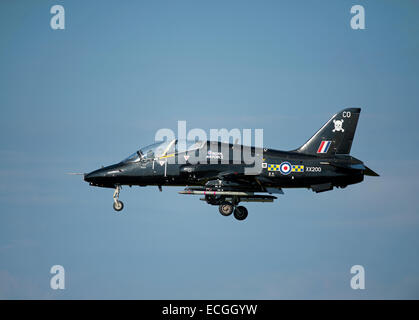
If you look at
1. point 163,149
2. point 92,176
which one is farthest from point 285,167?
point 92,176

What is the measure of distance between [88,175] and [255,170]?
1019 centimetres

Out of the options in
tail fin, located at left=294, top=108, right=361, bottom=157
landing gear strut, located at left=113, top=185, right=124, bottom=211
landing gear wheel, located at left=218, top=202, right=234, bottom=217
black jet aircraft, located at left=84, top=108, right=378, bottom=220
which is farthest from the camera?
landing gear strut, located at left=113, top=185, right=124, bottom=211

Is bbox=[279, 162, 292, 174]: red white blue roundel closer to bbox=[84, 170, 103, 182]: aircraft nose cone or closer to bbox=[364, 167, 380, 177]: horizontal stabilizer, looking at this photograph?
bbox=[364, 167, 380, 177]: horizontal stabilizer

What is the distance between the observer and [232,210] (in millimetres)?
50781

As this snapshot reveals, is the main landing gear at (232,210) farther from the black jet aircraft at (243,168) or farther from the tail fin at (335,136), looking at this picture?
the tail fin at (335,136)

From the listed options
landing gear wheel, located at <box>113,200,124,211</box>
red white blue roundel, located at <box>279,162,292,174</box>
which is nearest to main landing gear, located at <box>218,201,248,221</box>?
red white blue roundel, located at <box>279,162,292,174</box>

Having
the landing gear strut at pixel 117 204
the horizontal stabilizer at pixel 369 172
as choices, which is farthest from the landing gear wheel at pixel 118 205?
the horizontal stabilizer at pixel 369 172

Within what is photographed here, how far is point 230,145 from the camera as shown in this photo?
166 ft

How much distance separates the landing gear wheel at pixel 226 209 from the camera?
50.6 meters

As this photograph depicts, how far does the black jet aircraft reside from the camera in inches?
1969

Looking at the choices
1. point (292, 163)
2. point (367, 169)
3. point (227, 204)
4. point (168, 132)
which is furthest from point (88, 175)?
point (367, 169)

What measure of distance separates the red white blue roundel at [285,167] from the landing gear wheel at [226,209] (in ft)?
12.1
